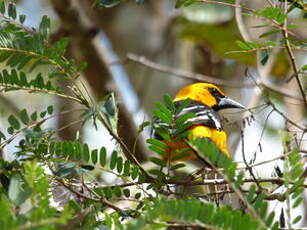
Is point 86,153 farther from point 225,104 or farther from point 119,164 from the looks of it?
point 225,104

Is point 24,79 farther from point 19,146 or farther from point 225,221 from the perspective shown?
point 225,221

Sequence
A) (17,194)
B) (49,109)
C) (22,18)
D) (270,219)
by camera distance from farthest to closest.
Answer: (22,18) → (49,109) → (270,219) → (17,194)

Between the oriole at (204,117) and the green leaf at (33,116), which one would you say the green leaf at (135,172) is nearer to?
the oriole at (204,117)

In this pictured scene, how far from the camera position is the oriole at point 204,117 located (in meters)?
1.66

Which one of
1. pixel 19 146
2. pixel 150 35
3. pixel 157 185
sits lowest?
pixel 157 185

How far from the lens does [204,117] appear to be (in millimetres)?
2477

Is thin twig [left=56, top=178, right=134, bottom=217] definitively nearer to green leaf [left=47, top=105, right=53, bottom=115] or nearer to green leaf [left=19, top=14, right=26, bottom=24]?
green leaf [left=47, top=105, right=53, bottom=115]

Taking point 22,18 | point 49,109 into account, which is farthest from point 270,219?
point 22,18

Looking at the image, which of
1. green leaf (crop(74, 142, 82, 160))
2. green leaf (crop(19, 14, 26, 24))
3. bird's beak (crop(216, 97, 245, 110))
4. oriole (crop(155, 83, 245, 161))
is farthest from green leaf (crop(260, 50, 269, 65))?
bird's beak (crop(216, 97, 245, 110))

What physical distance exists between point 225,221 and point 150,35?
16.7 ft

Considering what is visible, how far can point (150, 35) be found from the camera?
20.1 feet

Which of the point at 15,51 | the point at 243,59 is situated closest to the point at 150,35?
the point at 243,59

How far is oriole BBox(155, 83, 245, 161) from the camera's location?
1.66 m

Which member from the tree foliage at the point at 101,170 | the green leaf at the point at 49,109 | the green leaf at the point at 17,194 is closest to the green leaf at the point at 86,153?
the tree foliage at the point at 101,170
